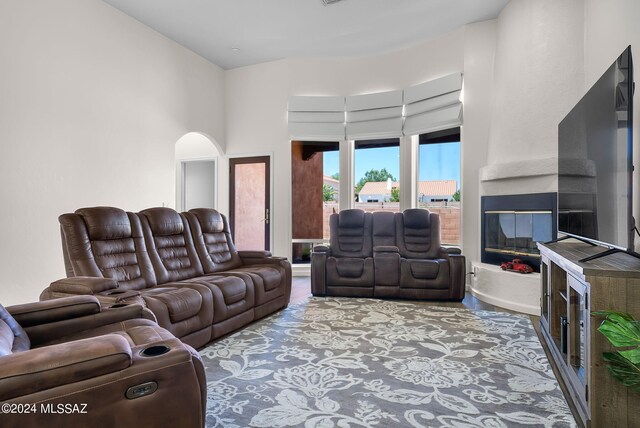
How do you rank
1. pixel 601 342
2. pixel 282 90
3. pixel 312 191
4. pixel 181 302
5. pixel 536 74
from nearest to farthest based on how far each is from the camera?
pixel 601 342 → pixel 181 302 → pixel 536 74 → pixel 282 90 → pixel 312 191

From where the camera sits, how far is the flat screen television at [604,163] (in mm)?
1804

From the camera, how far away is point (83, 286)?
7.59 ft

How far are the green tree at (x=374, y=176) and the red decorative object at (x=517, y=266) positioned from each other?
7.29 feet

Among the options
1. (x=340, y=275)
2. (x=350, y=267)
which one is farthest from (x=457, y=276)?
(x=340, y=275)

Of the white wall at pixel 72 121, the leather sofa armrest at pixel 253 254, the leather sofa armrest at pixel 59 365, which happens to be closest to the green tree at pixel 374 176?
the leather sofa armrest at pixel 253 254

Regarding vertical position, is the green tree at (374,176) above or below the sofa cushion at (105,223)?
above

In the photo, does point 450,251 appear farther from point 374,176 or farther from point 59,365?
point 59,365

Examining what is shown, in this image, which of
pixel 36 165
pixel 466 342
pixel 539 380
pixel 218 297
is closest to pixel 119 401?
pixel 218 297

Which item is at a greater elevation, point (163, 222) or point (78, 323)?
point (163, 222)

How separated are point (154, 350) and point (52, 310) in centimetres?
92

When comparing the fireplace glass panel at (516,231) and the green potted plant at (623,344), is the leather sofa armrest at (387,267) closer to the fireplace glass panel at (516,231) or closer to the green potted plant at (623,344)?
the fireplace glass panel at (516,231)

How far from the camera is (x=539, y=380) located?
7.30 feet

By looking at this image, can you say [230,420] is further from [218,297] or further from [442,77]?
[442,77]

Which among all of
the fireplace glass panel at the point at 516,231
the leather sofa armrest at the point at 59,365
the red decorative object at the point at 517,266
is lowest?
the red decorative object at the point at 517,266
